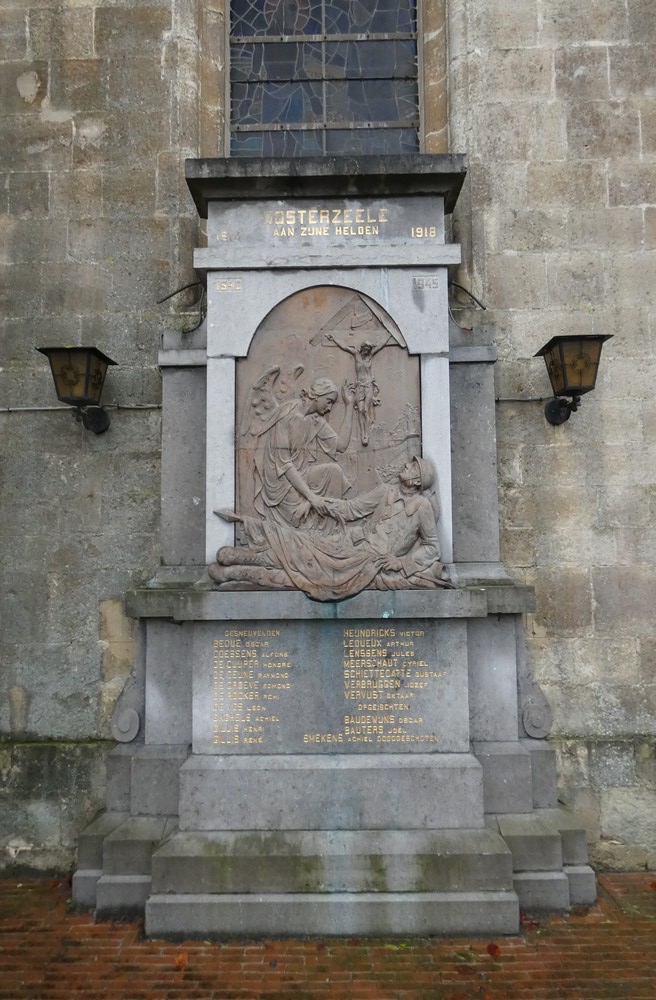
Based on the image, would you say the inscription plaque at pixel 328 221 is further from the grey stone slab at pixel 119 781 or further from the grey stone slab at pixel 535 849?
the grey stone slab at pixel 535 849

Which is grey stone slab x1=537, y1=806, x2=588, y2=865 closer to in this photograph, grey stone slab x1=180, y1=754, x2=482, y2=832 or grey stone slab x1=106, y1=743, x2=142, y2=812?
grey stone slab x1=180, y1=754, x2=482, y2=832

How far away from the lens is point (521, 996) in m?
4.28

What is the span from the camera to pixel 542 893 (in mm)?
5219

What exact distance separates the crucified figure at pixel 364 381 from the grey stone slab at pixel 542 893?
340 cm

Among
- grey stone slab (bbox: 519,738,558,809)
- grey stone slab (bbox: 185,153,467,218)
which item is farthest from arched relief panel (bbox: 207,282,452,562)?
A: grey stone slab (bbox: 519,738,558,809)

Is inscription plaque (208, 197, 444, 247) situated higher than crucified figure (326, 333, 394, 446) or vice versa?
inscription plaque (208, 197, 444, 247)

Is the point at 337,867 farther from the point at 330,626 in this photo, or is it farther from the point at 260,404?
the point at 260,404

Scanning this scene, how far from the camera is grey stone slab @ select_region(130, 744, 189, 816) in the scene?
18.4ft

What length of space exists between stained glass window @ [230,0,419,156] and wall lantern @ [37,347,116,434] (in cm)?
281

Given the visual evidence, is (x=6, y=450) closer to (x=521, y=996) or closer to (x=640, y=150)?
(x=521, y=996)

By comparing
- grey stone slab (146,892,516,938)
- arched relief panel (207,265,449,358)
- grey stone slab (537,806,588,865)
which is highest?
arched relief panel (207,265,449,358)

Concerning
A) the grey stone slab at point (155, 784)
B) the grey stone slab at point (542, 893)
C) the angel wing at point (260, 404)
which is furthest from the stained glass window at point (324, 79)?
the grey stone slab at point (542, 893)

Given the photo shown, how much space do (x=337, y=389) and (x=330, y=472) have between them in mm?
674

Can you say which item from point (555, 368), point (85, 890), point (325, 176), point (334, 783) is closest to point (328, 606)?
point (334, 783)
